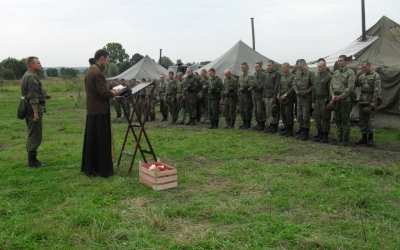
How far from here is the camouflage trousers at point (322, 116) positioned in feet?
28.0

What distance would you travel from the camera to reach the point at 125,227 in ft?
13.1

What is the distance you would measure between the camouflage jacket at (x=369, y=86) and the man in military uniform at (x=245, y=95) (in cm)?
319

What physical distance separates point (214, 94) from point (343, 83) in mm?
4522

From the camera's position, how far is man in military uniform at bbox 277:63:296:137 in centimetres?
952

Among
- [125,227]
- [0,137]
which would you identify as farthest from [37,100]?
[0,137]

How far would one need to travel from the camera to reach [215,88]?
11523 millimetres

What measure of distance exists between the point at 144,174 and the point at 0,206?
1.93m

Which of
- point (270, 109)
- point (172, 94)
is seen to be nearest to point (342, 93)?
point (270, 109)

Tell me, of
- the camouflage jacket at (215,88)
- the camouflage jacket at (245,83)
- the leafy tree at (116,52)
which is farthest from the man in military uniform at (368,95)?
the leafy tree at (116,52)

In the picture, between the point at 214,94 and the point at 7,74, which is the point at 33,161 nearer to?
the point at 214,94

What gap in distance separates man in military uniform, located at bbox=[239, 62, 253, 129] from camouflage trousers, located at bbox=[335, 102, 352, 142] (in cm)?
303

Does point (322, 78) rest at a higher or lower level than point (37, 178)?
higher

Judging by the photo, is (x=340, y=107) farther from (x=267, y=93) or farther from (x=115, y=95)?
(x=115, y=95)

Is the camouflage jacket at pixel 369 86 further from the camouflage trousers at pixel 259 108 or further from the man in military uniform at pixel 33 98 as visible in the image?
the man in military uniform at pixel 33 98
